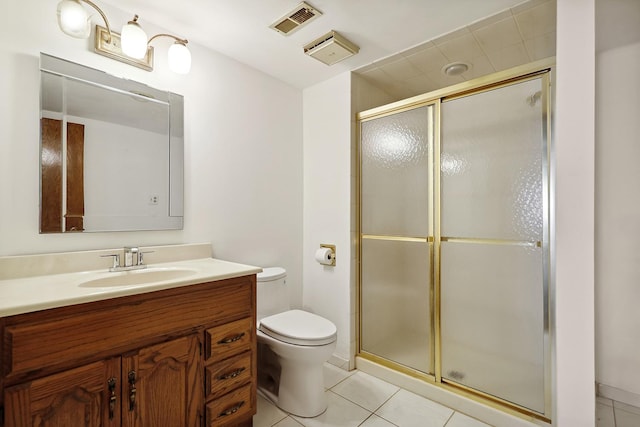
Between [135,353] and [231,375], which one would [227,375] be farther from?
[135,353]

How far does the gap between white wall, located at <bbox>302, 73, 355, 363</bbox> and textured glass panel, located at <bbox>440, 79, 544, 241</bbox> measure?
712 millimetres

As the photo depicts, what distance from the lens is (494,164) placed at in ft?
5.50

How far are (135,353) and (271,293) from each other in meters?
0.93

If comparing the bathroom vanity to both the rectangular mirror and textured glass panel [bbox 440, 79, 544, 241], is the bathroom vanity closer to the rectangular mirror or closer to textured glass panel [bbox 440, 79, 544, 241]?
the rectangular mirror

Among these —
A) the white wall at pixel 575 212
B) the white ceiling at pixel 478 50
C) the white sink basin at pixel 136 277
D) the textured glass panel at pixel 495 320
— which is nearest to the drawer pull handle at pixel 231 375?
the white sink basin at pixel 136 277

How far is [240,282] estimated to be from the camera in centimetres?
146

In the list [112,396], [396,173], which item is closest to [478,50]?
[396,173]

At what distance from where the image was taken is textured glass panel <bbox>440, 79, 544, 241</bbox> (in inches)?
61.0

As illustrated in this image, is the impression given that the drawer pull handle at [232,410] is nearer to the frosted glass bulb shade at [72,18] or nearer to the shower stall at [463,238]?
the shower stall at [463,238]

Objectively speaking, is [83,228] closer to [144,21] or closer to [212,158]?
[212,158]

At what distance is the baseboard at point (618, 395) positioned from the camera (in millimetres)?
1799

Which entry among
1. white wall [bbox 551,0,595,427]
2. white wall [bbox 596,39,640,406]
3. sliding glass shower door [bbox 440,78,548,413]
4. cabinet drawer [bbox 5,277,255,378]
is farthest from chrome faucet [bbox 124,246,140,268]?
white wall [bbox 596,39,640,406]

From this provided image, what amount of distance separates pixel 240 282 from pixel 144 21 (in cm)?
155

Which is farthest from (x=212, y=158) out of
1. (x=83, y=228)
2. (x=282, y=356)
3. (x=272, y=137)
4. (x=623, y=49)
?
(x=623, y=49)
